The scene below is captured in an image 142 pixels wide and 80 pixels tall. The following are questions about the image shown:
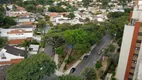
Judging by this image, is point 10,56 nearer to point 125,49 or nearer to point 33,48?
point 33,48

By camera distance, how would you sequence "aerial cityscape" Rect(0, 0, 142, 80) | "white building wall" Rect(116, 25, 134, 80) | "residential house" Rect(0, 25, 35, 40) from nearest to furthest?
"white building wall" Rect(116, 25, 134, 80) < "aerial cityscape" Rect(0, 0, 142, 80) < "residential house" Rect(0, 25, 35, 40)

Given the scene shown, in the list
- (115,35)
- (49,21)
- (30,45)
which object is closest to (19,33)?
(30,45)

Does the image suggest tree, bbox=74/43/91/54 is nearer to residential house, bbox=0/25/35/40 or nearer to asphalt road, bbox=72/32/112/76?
asphalt road, bbox=72/32/112/76

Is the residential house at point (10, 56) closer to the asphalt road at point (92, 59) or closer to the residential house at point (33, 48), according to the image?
the residential house at point (33, 48)

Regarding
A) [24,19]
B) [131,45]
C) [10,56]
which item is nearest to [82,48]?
[131,45]

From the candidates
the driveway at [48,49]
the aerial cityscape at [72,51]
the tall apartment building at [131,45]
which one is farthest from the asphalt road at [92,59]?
the tall apartment building at [131,45]

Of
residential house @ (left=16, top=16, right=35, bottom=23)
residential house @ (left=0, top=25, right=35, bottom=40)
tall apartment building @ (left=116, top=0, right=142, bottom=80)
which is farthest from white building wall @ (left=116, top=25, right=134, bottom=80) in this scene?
residential house @ (left=16, top=16, right=35, bottom=23)

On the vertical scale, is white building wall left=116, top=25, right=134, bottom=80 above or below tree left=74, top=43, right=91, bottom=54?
above
